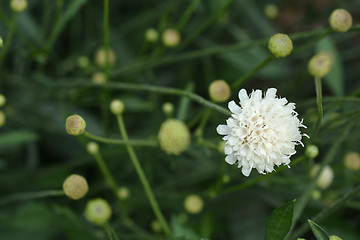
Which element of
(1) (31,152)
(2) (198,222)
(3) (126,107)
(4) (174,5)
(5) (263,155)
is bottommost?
(5) (263,155)

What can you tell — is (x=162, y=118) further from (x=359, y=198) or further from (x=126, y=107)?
(x=359, y=198)

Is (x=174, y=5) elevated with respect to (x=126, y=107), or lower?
elevated

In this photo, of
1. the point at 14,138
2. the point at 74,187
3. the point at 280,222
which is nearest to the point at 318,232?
the point at 280,222

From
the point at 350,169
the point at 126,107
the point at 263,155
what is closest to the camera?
the point at 263,155

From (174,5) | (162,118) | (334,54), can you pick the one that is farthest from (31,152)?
(334,54)

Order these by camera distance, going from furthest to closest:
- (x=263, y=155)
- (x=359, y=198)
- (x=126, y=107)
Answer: (x=126, y=107) → (x=359, y=198) → (x=263, y=155)

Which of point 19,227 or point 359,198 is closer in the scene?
point 19,227

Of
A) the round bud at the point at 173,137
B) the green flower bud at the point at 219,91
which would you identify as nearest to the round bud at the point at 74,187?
the round bud at the point at 173,137
